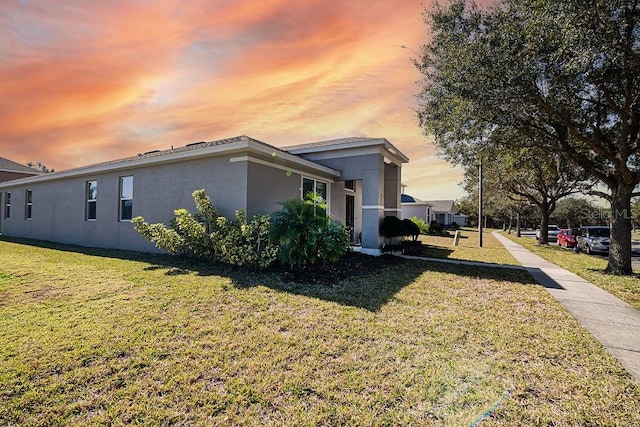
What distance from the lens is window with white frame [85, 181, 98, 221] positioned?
42.0 feet

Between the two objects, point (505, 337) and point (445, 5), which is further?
point (445, 5)

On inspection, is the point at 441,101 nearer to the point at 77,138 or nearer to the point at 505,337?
the point at 505,337

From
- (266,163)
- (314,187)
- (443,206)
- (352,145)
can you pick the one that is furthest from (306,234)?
(443,206)

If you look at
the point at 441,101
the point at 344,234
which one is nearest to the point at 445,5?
the point at 441,101

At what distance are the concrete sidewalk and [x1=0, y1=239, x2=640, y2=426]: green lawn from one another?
236 millimetres

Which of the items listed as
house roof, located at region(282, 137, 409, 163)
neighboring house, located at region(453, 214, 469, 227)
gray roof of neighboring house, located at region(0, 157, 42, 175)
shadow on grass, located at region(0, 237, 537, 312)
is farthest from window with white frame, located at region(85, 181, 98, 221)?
neighboring house, located at region(453, 214, 469, 227)

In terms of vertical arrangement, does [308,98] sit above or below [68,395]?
above

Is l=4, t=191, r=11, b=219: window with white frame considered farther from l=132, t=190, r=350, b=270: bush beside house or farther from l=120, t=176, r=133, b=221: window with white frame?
l=132, t=190, r=350, b=270: bush beside house

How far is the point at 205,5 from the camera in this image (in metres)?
7.12

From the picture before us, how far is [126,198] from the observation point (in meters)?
11.7

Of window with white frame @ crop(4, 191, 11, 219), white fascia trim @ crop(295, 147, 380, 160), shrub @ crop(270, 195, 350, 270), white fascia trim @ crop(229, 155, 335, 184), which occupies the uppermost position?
white fascia trim @ crop(295, 147, 380, 160)

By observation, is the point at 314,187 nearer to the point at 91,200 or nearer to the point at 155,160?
the point at 155,160

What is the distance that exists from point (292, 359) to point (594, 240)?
19.4 m

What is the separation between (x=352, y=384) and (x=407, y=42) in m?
11.1
